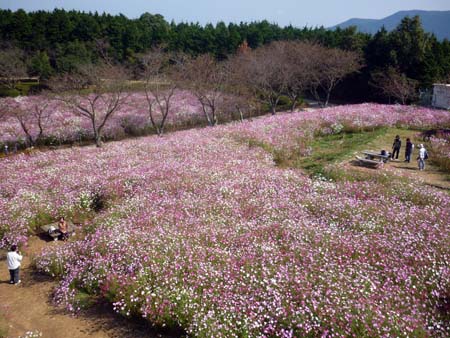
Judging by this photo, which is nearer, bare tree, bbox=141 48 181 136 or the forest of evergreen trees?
bare tree, bbox=141 48 181 136

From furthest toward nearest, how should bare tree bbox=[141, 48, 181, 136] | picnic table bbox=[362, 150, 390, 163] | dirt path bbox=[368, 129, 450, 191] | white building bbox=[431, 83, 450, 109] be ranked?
white building bbox=[431, 83, 450, 109]
bare tree bbox=[141, 48, 181, 136]
picnic table bbox=[362, 150, 390, 163]
dirt path bbox=[368, 129, 450, 191]

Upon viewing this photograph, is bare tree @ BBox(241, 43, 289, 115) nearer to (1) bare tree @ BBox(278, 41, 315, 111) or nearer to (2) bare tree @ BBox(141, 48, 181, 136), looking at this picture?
(1) bare tree @ BBox(278, 41, 315, 111)

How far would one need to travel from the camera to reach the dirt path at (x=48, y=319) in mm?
8438

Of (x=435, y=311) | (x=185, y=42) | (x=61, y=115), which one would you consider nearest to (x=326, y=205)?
(x=435, y=311)

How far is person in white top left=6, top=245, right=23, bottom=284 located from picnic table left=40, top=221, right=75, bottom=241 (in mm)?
2564

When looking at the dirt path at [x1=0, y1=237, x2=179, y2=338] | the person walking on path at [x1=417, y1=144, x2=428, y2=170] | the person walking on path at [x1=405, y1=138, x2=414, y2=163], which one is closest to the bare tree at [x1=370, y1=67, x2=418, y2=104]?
the person walking on path at [x1=405, y1=138, x2=414, y2=163]

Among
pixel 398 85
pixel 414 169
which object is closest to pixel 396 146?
pixel 414 169

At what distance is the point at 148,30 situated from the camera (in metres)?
71.5

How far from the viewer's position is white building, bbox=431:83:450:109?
35.8 meters

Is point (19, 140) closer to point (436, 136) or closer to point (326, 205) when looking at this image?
point (326, 205)

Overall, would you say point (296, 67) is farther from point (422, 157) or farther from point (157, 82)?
point (422, 157)

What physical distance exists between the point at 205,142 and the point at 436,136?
15.8 metres

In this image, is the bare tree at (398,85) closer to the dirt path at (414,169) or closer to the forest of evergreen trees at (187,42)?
the forest of evergreen trees at (187,42)

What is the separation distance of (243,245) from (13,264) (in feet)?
23.1
